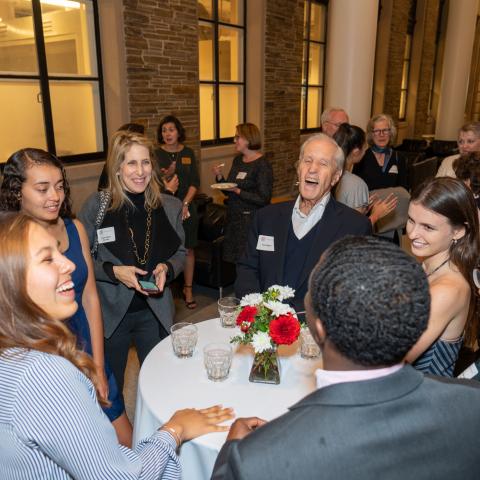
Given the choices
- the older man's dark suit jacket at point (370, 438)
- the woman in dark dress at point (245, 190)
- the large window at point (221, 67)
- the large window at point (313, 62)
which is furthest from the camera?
the large window at point (313, 62)

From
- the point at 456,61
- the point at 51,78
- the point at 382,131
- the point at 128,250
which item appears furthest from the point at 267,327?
the point at 456,61

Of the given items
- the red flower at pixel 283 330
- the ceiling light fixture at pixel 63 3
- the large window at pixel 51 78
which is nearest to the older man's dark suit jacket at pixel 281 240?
the red flower at pixel 283 330

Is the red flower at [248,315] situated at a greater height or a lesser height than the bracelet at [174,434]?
greater

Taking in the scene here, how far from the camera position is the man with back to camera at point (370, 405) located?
72cm

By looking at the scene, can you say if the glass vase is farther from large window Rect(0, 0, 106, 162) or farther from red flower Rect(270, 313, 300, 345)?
large window Rect(0, 0, 106, 162)

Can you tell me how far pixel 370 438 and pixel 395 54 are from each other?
12244 mm

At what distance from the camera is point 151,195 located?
2.39 meters

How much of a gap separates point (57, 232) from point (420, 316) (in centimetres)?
167

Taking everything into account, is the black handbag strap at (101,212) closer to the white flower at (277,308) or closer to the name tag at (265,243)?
the name tag at (265,243)

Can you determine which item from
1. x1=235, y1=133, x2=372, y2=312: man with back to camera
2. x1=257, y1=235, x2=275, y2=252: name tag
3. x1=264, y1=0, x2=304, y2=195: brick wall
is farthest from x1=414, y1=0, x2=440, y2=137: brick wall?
x1=257, y1=235, x2=275, y2=252: name tag

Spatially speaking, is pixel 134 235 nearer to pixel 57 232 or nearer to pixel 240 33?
pixel 57 232

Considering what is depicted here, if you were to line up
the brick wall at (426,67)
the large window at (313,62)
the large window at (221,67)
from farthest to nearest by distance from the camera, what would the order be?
the brick wall at (426,67)
the large window at (313,62)
the large window at (221,67)

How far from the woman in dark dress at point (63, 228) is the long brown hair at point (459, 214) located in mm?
1503

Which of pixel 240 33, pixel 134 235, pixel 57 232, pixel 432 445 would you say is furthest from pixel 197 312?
pixel 240 33
